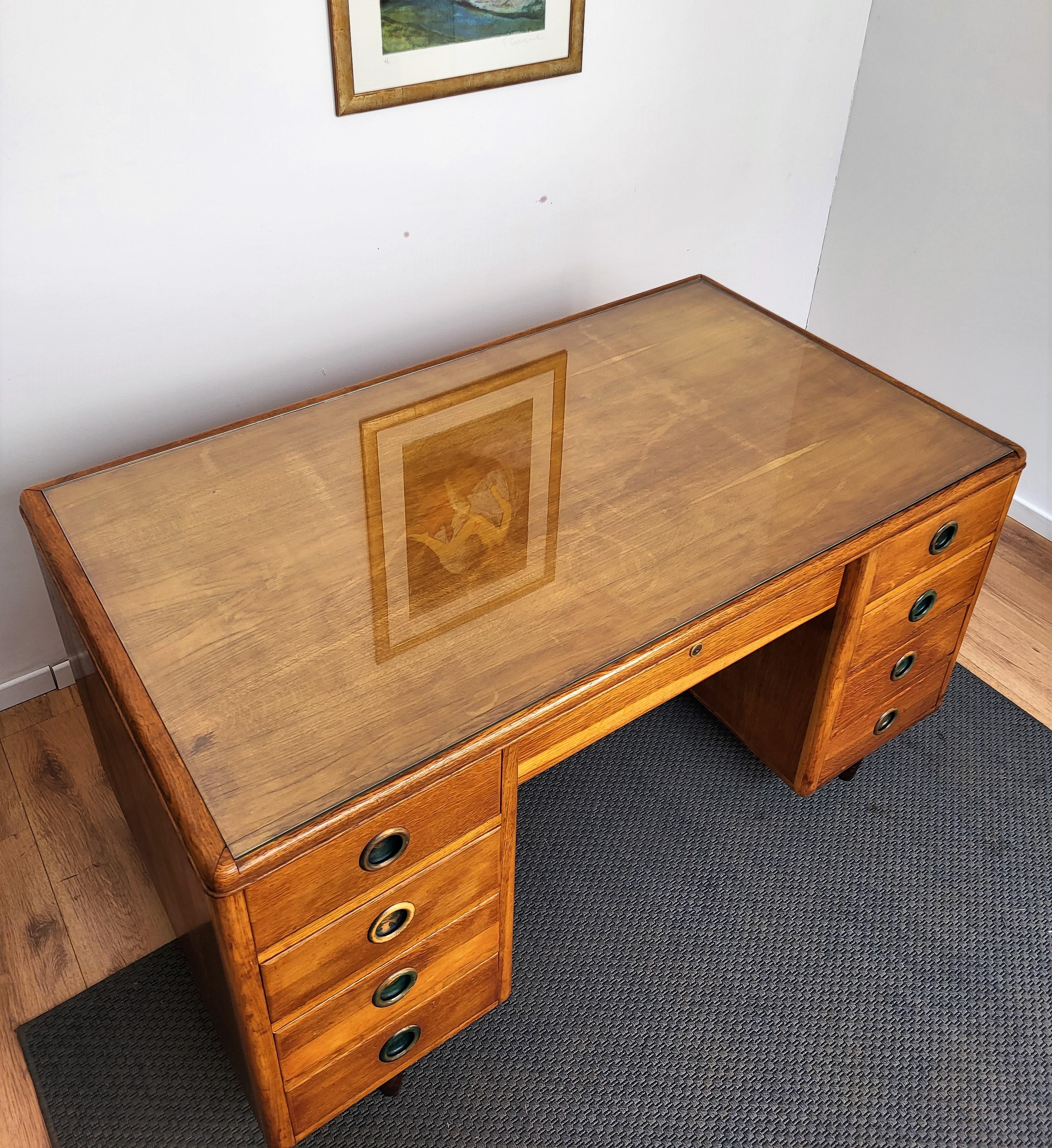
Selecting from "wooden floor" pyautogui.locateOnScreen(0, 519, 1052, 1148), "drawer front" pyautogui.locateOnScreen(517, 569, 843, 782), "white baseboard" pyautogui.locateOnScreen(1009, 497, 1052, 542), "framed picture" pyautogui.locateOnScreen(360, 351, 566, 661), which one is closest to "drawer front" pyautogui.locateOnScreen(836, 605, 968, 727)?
"drawer front" pyautogui.locateOnScreen(517, 569, 843, 782)

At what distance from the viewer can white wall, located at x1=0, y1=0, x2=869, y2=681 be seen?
4.40 ft

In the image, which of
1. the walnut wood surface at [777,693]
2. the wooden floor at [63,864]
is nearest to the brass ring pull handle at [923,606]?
the walnut wood surface at [777,693]

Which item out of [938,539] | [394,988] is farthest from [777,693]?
[394,988]

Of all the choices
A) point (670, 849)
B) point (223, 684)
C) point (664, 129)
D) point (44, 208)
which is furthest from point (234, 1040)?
point (664, 129)

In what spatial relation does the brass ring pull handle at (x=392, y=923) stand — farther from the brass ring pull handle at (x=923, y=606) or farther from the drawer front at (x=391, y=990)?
the brass ring pull handle at (x=923, y=606)

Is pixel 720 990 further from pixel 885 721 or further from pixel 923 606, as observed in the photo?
pixel 923 606

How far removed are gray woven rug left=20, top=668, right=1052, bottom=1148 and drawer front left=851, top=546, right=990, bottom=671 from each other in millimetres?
332

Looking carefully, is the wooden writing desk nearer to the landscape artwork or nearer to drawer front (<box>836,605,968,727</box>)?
drawer front (<box>836,605,968,727</box>)

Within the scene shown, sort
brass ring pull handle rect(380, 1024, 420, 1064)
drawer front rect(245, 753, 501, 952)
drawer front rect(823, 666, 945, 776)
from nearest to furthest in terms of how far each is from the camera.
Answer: drawer front rect(245, 753, 501, 952)
brass ring pull handle rect(380, 1024, 420, 1064)
drawer front rect(823, 666, 945, 776)

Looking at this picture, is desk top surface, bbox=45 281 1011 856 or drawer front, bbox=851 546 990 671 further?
drawer front, bbox=851 546 990 671

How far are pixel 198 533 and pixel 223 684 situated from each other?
248mm

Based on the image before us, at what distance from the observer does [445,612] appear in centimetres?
116

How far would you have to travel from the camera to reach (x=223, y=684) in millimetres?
1066

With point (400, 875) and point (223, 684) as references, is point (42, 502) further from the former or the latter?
point (400, 875)
